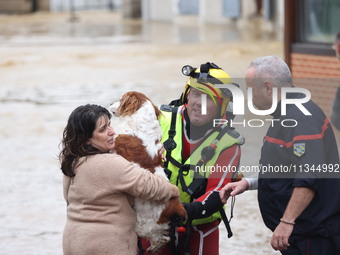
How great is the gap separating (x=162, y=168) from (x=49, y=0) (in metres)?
50.6

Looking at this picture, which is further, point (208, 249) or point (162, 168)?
point (208, 249)

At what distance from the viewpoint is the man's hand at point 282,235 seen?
3906mm

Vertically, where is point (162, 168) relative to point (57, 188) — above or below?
above

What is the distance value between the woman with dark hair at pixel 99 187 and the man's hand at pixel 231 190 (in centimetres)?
36

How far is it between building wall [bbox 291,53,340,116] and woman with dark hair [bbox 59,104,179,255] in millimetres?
7495

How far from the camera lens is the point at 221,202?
4117mm

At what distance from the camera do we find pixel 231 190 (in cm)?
416

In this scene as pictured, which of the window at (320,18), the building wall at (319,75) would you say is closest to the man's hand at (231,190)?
the building wall at (319,75)

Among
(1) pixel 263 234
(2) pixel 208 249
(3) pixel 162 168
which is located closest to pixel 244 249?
(1) pixel 263 234

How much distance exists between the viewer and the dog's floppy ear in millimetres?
3945

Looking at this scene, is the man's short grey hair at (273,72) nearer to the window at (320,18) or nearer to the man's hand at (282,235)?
the man's hand at (282,235)

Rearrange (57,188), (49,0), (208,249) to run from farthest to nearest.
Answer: (49,0) → (57,188) → (208,249)

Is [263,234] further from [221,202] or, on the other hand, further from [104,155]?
[104,155]

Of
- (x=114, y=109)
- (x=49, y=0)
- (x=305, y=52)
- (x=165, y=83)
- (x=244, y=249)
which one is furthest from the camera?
(x=49, y=0)
